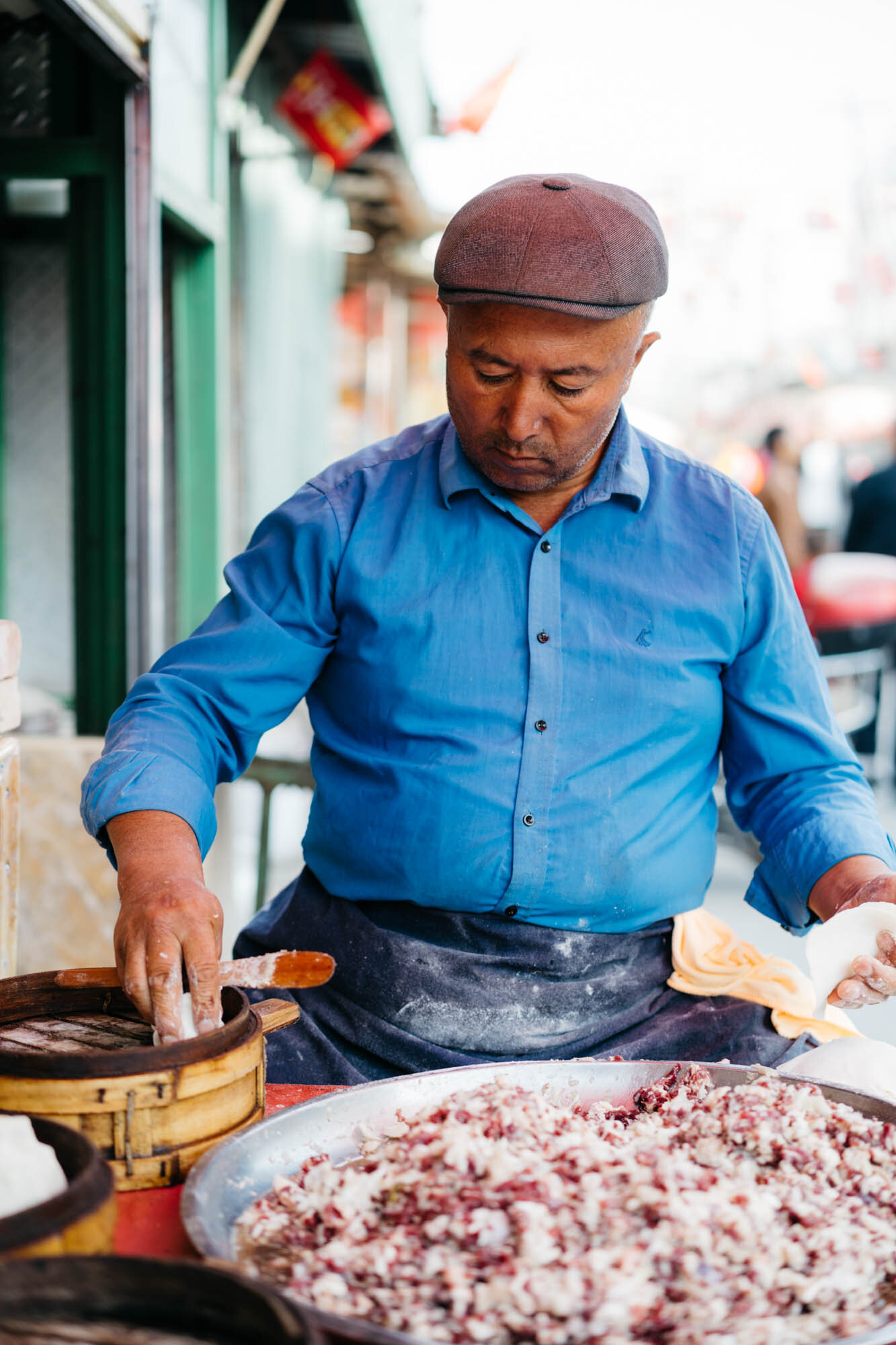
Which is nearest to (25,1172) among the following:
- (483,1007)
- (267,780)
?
(483,1007)

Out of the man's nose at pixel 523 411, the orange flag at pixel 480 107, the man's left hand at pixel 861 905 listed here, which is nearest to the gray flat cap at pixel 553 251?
the man's nose at pixel 523 411

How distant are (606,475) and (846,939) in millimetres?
758

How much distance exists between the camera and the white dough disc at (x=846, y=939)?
A: 1.40m

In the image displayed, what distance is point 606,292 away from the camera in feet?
5.16

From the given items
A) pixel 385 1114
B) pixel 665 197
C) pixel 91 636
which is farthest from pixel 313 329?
pixel 665 197

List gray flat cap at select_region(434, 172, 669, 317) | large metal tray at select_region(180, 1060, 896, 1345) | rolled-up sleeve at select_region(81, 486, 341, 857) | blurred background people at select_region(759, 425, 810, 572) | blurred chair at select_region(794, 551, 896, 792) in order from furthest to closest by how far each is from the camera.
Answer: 1. blurred background people at select_region(759, 425, 810, 572)
2. blurred chair at select_region(794, 551, 896, 792)
3. rolled-up sleeve at select_region(81, 486, 341, 857)
4. gray flat cap at select_region(434, 172, 669, 317)
5. large metal tray at select_region(180, 1060, 896, 1345)

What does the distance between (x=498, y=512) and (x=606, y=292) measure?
0.37m

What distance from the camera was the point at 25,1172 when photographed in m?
0.91

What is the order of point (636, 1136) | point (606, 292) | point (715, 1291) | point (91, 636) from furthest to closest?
point (91, 636), point (606, 292), point (636, 1136), point (715, 1291)

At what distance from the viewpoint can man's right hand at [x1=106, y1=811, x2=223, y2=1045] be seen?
125 cm

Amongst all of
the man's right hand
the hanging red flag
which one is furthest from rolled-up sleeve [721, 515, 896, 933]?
the hanging red flag

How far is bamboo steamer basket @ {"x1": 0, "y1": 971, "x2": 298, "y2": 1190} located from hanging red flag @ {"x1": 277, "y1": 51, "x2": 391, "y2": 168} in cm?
547

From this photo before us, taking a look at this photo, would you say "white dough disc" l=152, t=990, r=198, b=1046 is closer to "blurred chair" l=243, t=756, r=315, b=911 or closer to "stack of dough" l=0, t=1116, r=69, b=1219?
"stack of dough" l=0, t=1116, r=69, b=1219

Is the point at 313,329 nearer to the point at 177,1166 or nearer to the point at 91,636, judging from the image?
the point at 91,636
